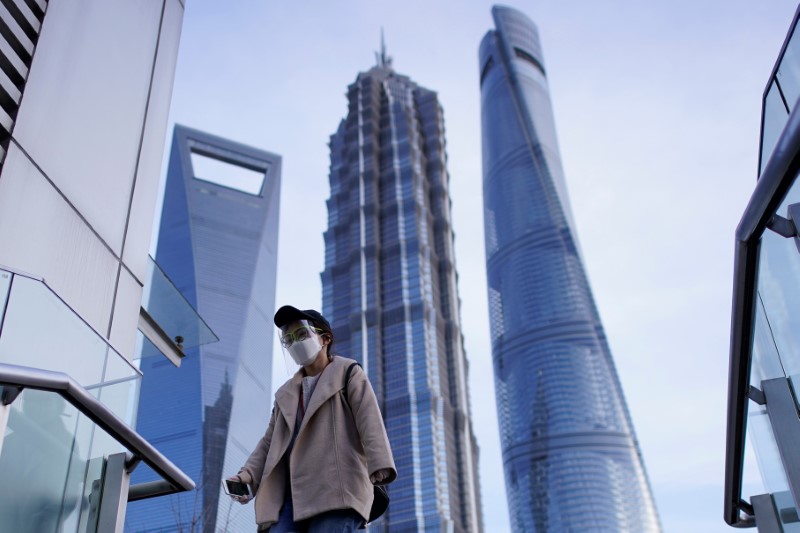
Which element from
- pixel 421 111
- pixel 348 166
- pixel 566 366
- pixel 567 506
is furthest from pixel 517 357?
pixel 421 111

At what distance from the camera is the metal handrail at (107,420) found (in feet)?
8.36

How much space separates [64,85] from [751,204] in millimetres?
4107

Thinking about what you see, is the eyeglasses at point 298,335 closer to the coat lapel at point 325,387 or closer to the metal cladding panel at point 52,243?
the coat lapel at point 325,387

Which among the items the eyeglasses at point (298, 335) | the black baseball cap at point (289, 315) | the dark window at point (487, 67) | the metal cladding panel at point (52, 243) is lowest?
the eyeglasses at point (298, 335)

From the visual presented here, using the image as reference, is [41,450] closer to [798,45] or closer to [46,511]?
[46,511]

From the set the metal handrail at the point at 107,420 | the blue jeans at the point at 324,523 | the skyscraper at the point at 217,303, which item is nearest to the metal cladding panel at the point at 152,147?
the metal handrail at the point at 107,420

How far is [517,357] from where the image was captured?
339 ft

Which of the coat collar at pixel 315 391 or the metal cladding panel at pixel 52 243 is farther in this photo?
the metal cladding panel at pixel 52 243

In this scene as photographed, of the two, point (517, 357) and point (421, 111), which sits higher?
point (421, 111)

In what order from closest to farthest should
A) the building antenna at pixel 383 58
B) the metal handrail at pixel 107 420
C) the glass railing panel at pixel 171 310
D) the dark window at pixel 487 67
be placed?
the metal handrail at pixel 107 420 < the glass railing panel at pixel 171 310 < the dark window at pixel 487 67 < the building antenna at pixel 383 58

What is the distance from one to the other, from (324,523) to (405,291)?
343 feet

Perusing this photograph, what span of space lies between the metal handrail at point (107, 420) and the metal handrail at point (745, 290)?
2.46 metres

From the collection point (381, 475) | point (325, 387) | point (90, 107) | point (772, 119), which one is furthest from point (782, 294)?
point (90, 107)

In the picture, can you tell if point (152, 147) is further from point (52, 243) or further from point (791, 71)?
point (791, 71)
